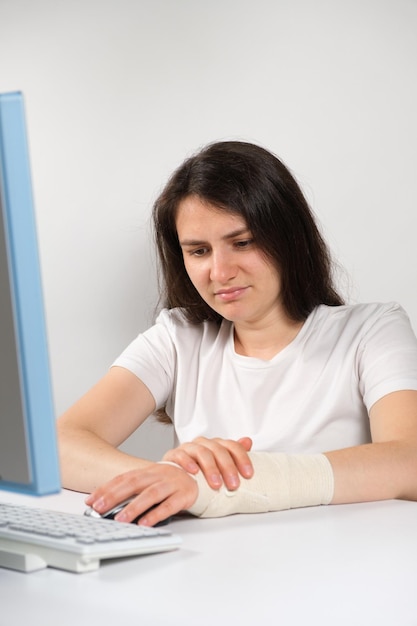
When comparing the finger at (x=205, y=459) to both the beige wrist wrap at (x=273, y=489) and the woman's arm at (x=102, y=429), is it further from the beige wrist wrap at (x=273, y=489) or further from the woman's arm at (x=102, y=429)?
the woman's arm at (x=102, y=429)

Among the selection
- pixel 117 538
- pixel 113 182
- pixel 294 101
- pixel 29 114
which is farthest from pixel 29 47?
pixel 117 538

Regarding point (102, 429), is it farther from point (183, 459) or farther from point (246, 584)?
point (246, 584)

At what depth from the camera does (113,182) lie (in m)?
2.69

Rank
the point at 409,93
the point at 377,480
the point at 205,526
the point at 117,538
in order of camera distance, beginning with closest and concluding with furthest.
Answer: the point at 117,538 < the point at 205,526 < the point at 377,480 < the point at 409,93

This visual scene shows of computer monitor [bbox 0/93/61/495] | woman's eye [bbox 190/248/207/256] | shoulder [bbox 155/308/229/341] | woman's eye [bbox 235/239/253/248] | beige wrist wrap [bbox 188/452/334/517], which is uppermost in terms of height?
computer monitor [bbox 0/93/61/495]

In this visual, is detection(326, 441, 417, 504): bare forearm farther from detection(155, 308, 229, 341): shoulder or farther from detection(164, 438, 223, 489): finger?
detection(155, 308, 229, 341): shoulder

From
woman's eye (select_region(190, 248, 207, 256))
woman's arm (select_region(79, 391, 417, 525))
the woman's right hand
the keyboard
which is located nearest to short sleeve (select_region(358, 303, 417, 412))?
woman's arm (select_region(79, 391, 417, 525))

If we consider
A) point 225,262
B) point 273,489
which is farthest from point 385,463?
point 225,262

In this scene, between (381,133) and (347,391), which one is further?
(381,133)

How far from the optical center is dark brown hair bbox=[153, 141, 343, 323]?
6.75ft

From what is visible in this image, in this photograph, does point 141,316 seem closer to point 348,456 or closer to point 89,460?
point 89,460

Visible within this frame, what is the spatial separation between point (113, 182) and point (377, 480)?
1.40 metres

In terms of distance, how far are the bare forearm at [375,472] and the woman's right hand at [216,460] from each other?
17cm

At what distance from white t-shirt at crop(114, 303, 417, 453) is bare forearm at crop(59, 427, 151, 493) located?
38 centimetres
